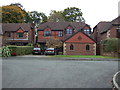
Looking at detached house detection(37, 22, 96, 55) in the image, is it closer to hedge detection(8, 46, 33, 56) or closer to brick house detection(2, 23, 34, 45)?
brick house detection(2, 23, 34, 45)

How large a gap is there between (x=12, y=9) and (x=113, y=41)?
136 ft

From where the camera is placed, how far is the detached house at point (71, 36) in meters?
33.6

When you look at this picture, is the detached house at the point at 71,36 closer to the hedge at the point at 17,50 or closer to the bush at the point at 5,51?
the hedge at the point at 17,50

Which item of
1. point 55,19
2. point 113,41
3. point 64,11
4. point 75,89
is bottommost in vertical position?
point 75,89

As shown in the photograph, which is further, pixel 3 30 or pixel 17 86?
pixel 3 30

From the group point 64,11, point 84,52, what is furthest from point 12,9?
point 84,52

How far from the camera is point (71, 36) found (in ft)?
110

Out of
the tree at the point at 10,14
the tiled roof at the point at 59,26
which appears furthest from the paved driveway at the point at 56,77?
the tree at the point at 10,14

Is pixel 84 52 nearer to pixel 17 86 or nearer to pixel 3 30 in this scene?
pixel 3 30

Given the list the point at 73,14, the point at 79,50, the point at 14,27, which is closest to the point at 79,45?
the point at 79,50

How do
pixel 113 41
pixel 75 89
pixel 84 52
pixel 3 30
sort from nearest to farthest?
pixel 75 89, pixel 113 41, pixel 84 52, pixel 3 30

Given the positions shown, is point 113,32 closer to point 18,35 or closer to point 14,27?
point 18,35

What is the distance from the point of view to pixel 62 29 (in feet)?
130

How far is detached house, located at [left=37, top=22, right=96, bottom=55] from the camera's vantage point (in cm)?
3362
